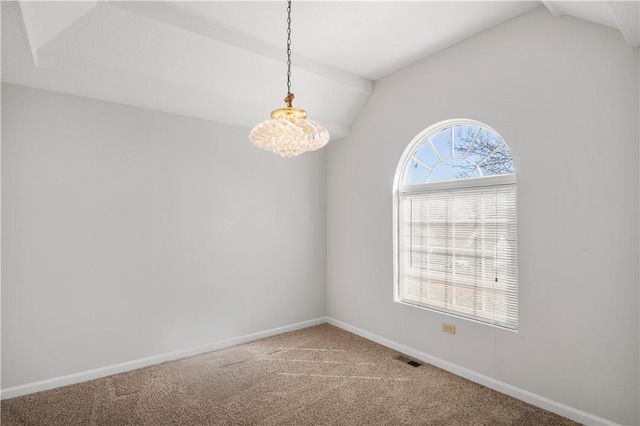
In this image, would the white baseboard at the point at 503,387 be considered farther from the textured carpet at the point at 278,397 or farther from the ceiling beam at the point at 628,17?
the ceiling beam at the point at 628,17

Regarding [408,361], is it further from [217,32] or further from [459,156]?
[217,32]

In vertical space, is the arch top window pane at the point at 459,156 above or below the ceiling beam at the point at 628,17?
below

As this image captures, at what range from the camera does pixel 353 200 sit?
13.2 ft

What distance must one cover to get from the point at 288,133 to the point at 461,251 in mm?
1956

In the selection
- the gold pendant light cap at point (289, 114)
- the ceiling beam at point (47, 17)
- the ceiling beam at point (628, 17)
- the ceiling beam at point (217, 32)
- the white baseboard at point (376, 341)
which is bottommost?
the white baseboard at point (376, 341)

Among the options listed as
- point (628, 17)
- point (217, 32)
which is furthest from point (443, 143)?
point (217, 32)

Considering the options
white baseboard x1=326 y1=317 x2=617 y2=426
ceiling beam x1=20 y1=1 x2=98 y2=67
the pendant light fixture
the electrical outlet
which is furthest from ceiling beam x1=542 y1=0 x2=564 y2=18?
ceiling beam x1=20 y1=1 x2=98 y2=67

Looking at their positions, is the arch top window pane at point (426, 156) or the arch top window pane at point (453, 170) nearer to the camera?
the arch top window pane at point (453, 170)

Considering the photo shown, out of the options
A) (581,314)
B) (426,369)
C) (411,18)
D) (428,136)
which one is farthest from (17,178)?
(581,314)

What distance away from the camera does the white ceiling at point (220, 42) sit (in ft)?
7.46

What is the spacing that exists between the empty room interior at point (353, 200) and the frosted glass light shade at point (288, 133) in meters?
0.01

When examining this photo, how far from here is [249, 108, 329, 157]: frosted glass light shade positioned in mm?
1957

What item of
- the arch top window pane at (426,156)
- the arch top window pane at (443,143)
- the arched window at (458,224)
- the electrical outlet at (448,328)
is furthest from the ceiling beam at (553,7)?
the electrical outlet at (448,328)

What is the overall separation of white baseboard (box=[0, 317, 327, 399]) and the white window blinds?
165cm
